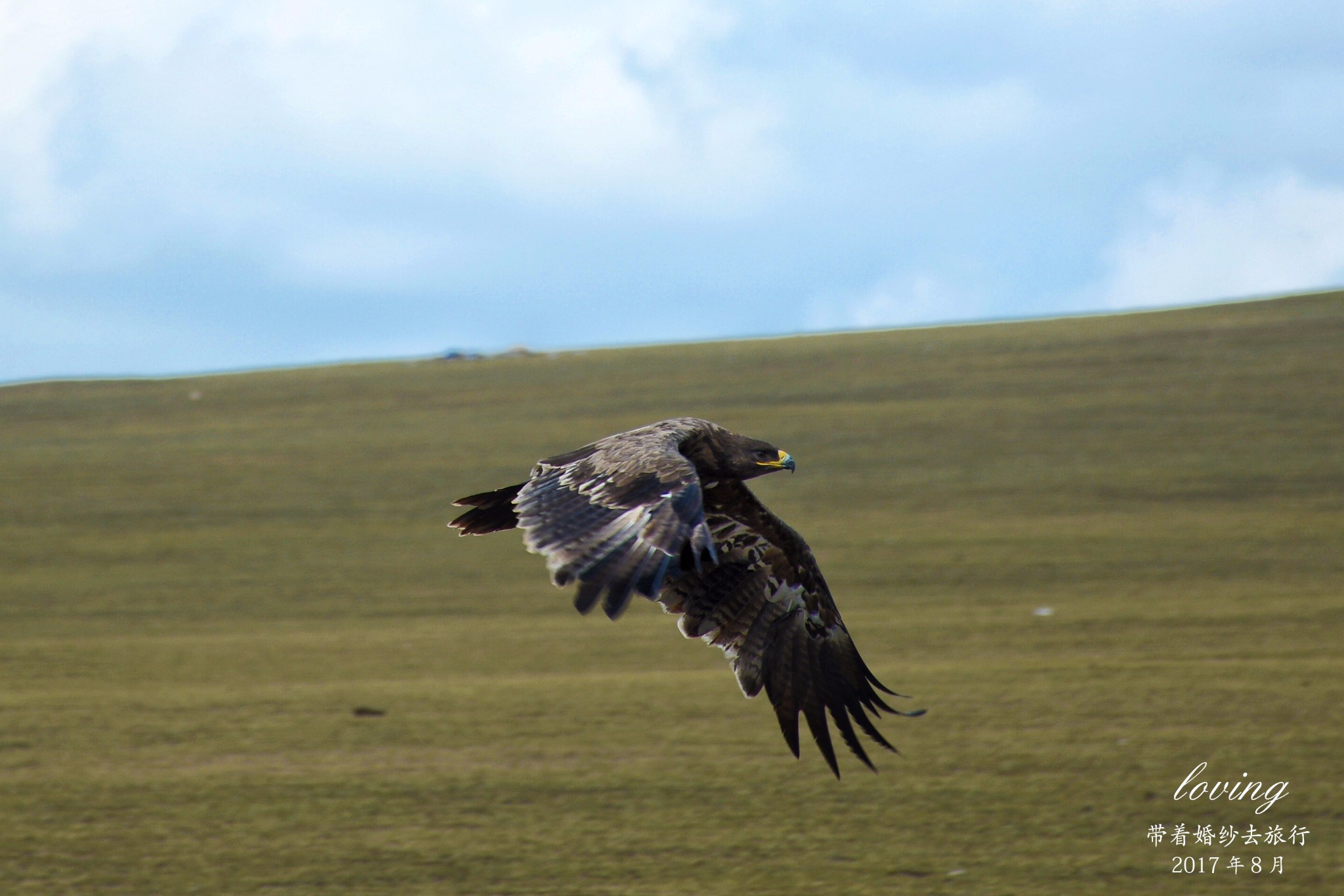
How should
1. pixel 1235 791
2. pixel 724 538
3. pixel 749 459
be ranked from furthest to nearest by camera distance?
1. pixel 1235 791
2. pixel 724 538
3. pixel 749 459

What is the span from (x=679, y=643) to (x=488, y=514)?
1307cm

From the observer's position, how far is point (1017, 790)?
41.8 feet

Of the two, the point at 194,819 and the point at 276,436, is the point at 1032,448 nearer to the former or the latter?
the point at 276,436

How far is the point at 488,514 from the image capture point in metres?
6.83

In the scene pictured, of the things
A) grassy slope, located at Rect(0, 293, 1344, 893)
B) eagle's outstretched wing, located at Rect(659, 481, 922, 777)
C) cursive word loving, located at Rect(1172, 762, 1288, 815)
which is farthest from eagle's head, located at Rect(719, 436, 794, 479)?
cursive word loving, located at Rect(1172, 762, 1288, 815)

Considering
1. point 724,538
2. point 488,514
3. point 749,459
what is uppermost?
point 749,459

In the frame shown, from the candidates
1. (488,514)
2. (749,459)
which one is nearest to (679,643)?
(749,459)

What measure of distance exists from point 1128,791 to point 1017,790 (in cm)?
95

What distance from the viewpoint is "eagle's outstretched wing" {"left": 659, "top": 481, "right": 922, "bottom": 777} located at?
24.1 ft

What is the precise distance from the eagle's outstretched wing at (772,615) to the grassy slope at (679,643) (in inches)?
159

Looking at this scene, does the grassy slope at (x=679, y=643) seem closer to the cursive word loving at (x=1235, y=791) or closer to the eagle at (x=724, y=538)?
the cursive word loving at (x=1235, y=791)

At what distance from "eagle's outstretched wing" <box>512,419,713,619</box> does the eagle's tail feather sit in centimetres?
82

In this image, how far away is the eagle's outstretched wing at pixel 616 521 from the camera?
4.87 m

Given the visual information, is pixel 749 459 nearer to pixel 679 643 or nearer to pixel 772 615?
pixel 772 615
